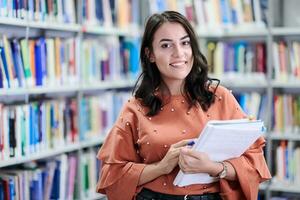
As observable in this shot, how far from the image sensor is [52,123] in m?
2.99

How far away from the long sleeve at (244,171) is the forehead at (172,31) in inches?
10.6

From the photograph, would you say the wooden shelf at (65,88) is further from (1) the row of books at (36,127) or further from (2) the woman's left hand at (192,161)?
(2) the woman's left hand at (192,161)

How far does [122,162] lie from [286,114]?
2.06 meters

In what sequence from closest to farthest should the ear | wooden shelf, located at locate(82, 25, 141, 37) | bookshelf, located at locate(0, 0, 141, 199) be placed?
1. the ear
2. bookshelf, located at locate(0, 0, 141, 199)
3. wooden shelf, located at locate(82, 25, 141, 37)

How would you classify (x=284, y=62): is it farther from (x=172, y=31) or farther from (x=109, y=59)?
(x=172, y=31)

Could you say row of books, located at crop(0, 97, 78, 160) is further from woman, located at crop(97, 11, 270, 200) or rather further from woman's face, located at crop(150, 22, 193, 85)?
woman's face, located at crop(150, 22, 193, 85)

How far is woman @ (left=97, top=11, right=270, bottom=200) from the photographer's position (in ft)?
5.63

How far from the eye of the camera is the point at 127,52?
3795 millimetres

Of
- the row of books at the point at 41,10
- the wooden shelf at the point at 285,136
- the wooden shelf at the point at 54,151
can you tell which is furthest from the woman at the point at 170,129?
the wooden shelf at the point at 285,136

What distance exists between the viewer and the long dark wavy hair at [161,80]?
1805mm

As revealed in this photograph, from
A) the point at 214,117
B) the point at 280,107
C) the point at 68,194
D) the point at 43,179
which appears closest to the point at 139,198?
the point at 214,117

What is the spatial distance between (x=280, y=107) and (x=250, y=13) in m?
0.71

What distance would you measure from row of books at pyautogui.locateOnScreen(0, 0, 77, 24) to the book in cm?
145

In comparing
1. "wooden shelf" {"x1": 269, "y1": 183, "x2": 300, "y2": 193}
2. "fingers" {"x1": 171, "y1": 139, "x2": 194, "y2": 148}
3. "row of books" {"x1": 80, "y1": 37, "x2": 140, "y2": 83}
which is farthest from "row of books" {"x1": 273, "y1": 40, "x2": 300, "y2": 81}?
"fingers" {"x1": 171, "y1": 139, "x2": 194, "y2": 148}
